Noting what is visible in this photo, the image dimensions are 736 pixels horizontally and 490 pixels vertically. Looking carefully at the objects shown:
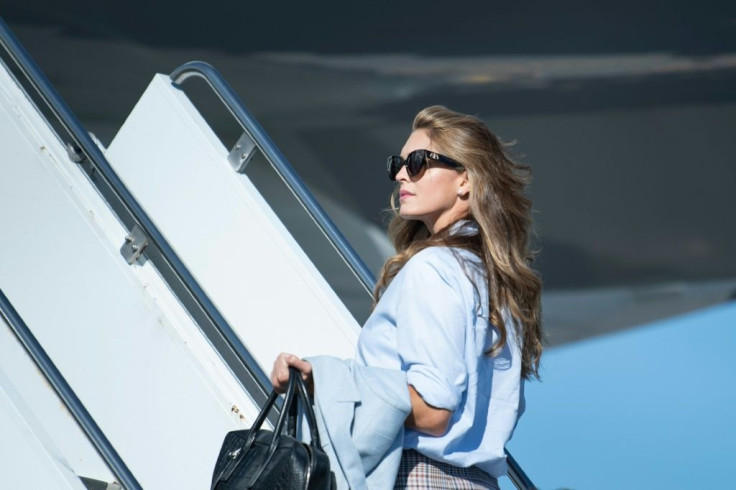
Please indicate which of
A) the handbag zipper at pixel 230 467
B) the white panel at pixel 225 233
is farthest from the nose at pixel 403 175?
the white panel at pixel 225 233

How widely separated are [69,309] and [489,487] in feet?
4.83

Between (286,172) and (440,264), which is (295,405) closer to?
(440,264)

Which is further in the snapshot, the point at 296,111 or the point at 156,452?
the point at 296,111

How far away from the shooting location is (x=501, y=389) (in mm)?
1707

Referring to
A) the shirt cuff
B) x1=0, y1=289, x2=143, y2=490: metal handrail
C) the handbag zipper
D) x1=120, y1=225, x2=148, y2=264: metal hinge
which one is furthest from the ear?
x1=120, y1=225, x2=148, y2=264: metal hinge

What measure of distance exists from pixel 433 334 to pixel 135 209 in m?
1.26

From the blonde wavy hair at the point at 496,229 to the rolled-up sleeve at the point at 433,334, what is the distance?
10 cm

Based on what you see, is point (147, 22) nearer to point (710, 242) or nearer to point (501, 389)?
point (710, 242)

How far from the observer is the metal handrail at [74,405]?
2.15 meters

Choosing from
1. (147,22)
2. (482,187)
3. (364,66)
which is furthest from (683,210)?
(482,187)

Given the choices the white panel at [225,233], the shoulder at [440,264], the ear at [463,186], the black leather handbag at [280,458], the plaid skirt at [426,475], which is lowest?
the plaid skirt at [426,475]

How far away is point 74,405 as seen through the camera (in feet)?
7.26

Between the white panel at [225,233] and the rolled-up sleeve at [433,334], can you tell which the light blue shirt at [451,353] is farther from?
the white panel at [225,233]

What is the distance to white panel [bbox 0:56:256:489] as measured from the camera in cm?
254
